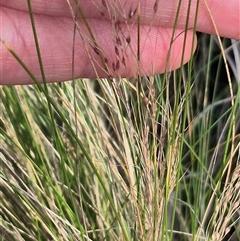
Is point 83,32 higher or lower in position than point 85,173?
higher

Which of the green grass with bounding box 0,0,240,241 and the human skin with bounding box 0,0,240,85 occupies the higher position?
the human skin with bounding box 0,0,240,85

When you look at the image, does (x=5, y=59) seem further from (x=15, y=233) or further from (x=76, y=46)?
(x=15, y=233)

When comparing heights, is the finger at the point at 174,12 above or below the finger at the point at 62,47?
above

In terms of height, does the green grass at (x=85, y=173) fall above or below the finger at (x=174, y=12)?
below

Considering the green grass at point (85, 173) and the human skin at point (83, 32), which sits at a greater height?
the human skin at point (83, 32)

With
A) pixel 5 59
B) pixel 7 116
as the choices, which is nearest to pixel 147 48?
pixel 5 59

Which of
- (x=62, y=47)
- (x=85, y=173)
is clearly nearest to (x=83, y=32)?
(x=62, y=47)

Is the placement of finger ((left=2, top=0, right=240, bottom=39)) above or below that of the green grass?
above

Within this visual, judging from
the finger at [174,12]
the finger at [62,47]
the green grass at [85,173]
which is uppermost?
the finger at [174,12]

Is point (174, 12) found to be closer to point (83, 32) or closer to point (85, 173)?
point (83, 32)

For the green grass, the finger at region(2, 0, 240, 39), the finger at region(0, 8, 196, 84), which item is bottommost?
the green grass

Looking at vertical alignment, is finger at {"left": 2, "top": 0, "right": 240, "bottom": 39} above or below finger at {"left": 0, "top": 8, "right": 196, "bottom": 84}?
above
